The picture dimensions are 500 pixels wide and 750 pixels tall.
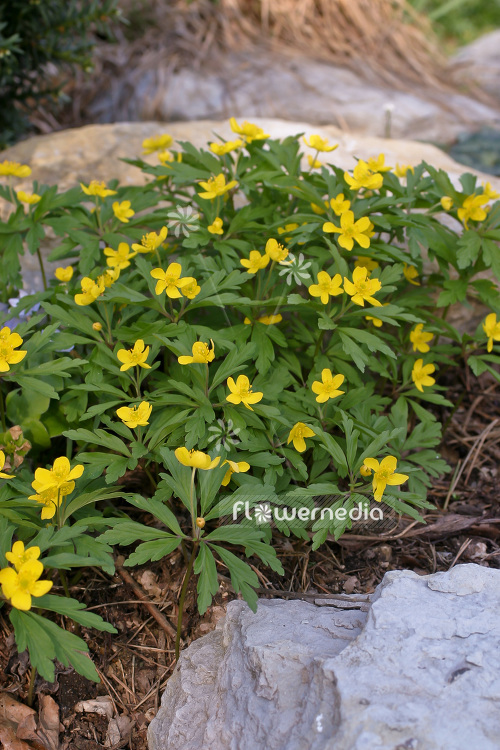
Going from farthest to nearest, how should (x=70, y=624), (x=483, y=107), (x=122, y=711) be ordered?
(x=483, y=107), (x=70, y=624), (x=122, y=711)

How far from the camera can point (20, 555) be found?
166 centimetres

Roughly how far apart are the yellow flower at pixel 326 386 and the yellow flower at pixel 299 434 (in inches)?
4.2

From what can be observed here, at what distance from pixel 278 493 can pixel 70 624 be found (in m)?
0.86

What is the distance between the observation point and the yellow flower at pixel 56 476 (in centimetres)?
185

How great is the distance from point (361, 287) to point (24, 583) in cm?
147

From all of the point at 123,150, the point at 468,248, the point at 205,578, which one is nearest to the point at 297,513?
the point at 205,578

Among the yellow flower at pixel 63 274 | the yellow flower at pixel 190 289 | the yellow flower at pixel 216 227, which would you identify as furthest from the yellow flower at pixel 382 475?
the yellow flower at pixel 63 274

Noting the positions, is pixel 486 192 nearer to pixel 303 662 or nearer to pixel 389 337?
pixel 389 337

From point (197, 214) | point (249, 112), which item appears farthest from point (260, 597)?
point (249, 112)

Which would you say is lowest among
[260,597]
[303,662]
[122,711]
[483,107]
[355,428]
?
[122,711]

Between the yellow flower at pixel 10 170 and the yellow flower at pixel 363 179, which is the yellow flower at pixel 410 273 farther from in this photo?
the yellow flower at pixel 10 170

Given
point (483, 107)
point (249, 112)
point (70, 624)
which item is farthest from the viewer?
point (483, 107)

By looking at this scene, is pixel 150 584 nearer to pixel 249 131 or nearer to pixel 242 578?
pixel 242 578

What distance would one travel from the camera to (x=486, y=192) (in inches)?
104
